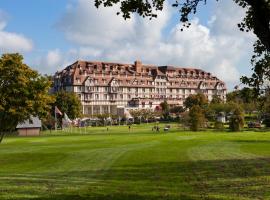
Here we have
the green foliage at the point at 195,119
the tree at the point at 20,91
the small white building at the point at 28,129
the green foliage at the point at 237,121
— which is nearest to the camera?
the tree at the point at 20,91

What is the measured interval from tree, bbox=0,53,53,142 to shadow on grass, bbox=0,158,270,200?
50.9ft

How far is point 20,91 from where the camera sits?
43.8m

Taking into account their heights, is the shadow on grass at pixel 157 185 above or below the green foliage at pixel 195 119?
below

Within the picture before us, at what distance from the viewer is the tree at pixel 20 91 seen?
4366cm

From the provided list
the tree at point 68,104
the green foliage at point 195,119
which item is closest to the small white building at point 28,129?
the green foliage at point 195,119

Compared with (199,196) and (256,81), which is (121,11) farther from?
(199,196)

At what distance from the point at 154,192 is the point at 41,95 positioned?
29135 millimetres

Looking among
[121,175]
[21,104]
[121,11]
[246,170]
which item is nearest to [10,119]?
[21,104]

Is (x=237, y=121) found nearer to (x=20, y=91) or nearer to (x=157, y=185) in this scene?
(x=20, y=91)

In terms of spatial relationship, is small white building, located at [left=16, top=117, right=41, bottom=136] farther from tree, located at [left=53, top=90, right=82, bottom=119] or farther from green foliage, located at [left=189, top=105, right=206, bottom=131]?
tree, located at [left=53, top=90, right=82, bottom=119]

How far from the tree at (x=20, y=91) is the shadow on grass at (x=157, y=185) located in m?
15.5

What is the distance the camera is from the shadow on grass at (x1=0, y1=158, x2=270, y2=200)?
1688 centimetres

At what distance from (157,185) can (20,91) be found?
25297 mm

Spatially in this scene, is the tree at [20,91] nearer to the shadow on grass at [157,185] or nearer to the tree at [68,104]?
the shadow on grass at [157,185]
